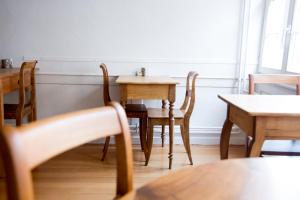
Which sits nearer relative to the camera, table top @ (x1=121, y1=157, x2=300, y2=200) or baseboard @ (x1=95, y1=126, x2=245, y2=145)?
table top @ (x1=121, y1=157, x2=300, y2=200)

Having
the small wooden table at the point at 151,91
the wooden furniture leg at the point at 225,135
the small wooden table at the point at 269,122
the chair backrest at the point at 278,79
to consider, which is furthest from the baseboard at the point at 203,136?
the small wooden table at the point at 269,122

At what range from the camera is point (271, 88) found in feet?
9.67

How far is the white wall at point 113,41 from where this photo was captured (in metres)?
3.14

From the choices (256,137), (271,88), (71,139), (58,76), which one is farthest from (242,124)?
(58,76)

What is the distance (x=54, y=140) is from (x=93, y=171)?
2.09 metres

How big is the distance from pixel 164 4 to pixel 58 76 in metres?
1.35

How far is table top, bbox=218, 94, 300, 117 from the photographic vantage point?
56.5 inches

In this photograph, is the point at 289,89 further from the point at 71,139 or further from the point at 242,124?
the point at 71,139

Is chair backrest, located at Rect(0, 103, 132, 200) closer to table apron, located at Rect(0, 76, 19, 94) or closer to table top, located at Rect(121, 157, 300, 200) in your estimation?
table top, located at Rect(121, 157, 300, 200)

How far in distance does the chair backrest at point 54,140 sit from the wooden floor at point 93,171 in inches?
58.8

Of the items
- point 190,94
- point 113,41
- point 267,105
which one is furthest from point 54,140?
point 113,41

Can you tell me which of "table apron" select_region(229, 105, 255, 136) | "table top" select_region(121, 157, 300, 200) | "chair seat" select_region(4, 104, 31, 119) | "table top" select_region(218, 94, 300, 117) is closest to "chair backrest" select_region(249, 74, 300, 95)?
"table top" select_region(218, 94, 300, 117)

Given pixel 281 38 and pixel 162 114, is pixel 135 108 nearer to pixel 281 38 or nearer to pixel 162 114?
pixel 162 114

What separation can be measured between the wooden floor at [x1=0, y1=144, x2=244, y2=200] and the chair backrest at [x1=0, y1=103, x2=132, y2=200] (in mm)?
1494
